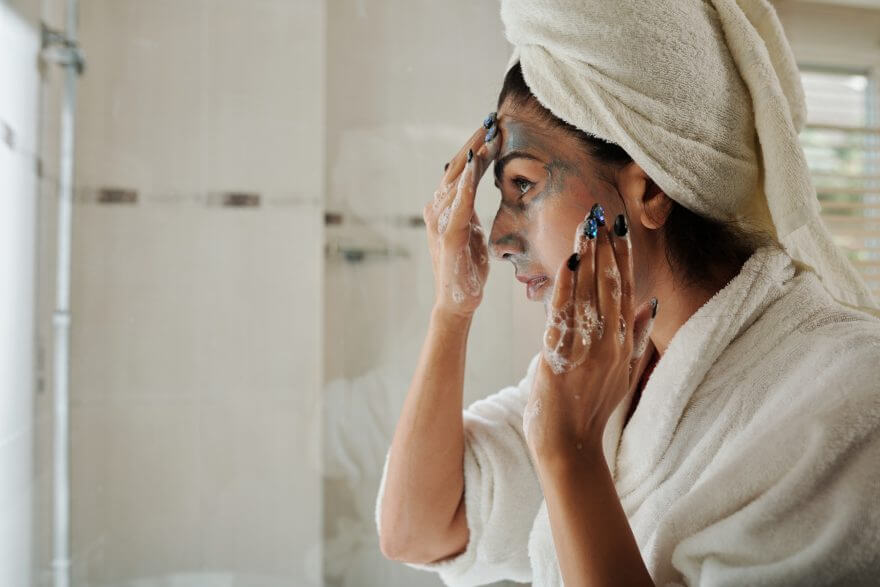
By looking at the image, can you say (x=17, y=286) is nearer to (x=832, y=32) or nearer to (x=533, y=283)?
(x=533, y=283)

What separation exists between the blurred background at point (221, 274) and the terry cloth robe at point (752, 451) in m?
0.36

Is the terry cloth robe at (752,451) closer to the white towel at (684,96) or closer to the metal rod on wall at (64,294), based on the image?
the white towel at (684,96)

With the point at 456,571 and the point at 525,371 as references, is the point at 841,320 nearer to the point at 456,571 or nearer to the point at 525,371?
Result: the point at 525,371

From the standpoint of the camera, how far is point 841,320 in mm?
619

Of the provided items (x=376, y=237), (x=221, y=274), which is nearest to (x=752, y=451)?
(x=376, y=237)

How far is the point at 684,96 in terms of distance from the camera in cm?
63

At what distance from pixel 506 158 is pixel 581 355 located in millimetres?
235

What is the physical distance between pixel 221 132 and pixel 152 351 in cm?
35

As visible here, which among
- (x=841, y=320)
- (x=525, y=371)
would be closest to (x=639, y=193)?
(x=841, y=320)

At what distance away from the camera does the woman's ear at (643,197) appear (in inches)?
25.7

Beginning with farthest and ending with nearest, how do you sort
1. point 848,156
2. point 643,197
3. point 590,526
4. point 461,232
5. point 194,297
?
1. point 848,156
2. point 194,297
3. point 461,232
4. point 643,197
5. point 590,526

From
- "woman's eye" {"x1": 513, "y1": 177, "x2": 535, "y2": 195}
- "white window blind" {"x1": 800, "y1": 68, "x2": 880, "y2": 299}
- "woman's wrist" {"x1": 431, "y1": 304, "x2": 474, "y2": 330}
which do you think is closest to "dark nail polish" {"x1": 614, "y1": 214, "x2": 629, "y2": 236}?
"woman's eye" {"x1": 513, "y1": 177, "x2": 535, "y2": 195}

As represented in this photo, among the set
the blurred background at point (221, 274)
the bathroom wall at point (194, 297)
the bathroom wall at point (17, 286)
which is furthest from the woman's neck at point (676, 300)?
the bathroom wall at point (17, 286)

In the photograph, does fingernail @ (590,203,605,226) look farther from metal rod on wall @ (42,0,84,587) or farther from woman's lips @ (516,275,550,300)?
metal rod on wall @ (42,0,84,587)
